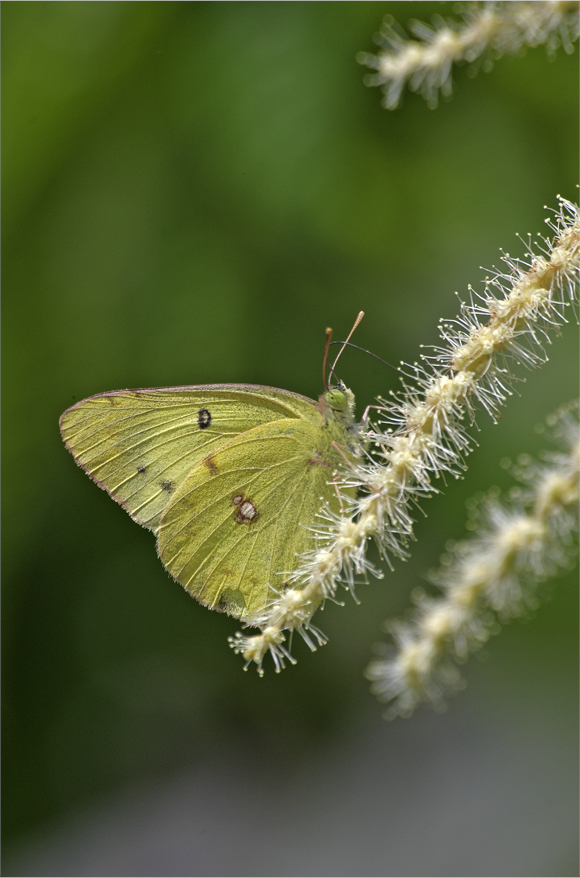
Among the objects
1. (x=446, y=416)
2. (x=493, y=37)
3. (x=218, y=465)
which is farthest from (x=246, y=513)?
(x=493, y=37)

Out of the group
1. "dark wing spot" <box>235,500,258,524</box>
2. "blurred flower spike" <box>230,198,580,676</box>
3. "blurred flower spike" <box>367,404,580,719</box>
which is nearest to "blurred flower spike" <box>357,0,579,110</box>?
"blurred flower spike" <box>230,198,580,676</box>

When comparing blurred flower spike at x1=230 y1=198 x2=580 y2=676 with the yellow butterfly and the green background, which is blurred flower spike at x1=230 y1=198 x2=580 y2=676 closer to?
the yellow butterfly

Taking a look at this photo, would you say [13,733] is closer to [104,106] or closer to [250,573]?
[250,573]

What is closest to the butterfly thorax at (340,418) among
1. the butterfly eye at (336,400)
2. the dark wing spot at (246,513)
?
the butterfly eye at (336,400)

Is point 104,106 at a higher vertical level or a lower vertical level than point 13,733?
higher

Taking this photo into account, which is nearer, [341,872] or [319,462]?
[319,462]

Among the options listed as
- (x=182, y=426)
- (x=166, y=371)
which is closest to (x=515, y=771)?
(x=182, y=426)

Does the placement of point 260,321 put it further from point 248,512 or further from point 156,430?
point 248,512

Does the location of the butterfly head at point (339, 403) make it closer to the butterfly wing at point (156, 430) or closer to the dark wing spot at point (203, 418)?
the butterfly wing at point (156, 430)
